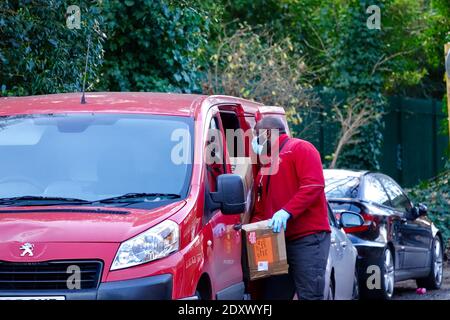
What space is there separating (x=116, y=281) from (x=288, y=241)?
228cm

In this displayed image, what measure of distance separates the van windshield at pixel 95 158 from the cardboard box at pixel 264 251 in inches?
35.8

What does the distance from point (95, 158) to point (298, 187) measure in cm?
184

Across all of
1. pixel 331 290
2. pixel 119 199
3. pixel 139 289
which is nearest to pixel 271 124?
pixel 119 199

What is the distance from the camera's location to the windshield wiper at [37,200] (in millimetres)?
7414

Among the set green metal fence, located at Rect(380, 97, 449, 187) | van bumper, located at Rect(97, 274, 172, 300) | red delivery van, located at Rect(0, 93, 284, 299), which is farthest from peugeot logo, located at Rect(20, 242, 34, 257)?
green metal fence, located at Rect(380, 97, 449, 187)

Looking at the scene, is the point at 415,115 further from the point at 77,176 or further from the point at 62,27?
the point at 77,176

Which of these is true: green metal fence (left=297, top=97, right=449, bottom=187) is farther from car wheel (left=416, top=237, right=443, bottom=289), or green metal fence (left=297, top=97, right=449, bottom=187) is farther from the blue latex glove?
the blue latex glove

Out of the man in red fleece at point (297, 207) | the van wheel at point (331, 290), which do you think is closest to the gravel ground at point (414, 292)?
the van wheel at point (331, 290)

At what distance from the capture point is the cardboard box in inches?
325

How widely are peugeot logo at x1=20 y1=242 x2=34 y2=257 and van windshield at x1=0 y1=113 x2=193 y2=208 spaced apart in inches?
23.5

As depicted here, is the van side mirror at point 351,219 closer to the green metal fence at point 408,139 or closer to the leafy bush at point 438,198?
the leafy bush at point 438,198

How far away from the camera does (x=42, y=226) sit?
700 cm

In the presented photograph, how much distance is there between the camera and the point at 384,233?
13016 millimetres

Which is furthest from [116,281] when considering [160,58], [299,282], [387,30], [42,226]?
[387,30]
